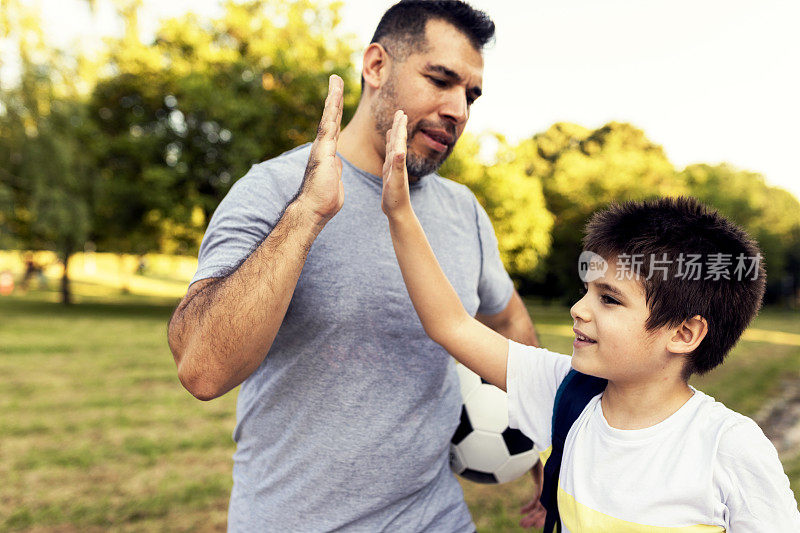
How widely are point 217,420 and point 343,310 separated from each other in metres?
6.46

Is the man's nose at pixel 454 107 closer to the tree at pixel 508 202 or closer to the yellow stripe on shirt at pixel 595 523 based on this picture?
the yellow stripe on shirt at pixel 595 523

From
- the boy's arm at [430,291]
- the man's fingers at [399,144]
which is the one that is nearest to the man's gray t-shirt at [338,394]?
the boy's arm at [430,291]

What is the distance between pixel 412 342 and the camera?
2.07 meters

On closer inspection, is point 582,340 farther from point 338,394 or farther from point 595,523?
point 338,394

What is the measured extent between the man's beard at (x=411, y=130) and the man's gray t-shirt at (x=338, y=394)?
24 cm

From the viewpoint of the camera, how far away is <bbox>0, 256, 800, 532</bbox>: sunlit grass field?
194 inches

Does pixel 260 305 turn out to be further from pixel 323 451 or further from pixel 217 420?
pixel 217 420

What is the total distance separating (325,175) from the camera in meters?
1.58

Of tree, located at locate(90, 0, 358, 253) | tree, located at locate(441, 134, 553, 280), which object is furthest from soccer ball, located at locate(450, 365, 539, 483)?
tree, located at locate(441, 134, 553, 280)

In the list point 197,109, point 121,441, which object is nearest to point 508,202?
point 197,109

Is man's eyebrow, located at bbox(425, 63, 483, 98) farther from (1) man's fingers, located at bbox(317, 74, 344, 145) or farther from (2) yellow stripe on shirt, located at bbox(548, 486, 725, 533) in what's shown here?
(2) yellow stripe on shirt, located at bbox(548, 486, 725, 533)

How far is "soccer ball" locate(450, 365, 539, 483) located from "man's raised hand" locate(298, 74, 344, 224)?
129cm

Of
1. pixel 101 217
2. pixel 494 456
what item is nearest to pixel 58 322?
pixel 101 217

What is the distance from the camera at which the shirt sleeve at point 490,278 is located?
257 centimetres
